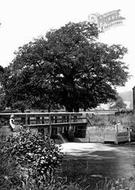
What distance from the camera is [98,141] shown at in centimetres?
2766

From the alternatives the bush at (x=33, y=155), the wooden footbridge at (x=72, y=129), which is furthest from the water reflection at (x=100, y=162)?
the wooden footbridge at (x=72, y=129)

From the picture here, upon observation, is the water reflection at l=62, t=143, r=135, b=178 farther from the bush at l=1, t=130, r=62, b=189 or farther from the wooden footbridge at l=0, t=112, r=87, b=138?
the wooden footbridge at l=0, t=112, r=87, b=138

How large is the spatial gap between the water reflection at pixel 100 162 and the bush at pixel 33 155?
218cm

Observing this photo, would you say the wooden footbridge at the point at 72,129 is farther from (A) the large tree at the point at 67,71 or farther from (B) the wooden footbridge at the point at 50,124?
(A) the large tree at the point at 67,71

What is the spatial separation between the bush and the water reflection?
218 cm

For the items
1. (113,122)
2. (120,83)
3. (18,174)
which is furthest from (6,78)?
(18,174)

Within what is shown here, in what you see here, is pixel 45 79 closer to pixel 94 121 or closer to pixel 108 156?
pixel 94 121

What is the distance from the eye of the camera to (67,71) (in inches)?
1743

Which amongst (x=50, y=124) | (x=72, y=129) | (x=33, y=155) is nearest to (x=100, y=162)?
(x=33, y=155)

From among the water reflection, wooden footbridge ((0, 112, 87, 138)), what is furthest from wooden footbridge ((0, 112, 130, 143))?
the water reflection

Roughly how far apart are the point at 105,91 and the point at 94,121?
44.3 feet

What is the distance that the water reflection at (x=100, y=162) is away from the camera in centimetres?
1396

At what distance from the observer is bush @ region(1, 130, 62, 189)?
856cm

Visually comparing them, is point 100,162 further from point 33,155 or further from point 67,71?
point 67,71
